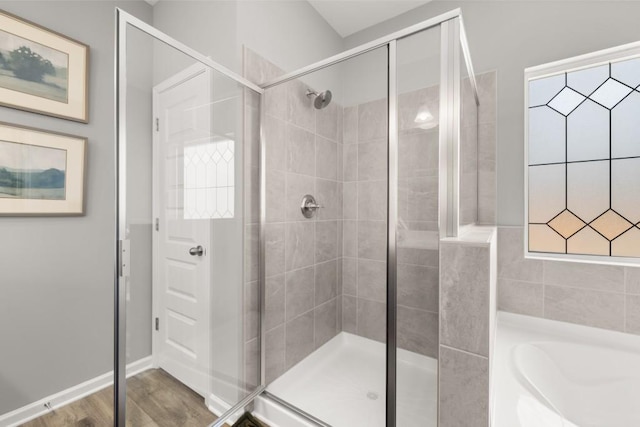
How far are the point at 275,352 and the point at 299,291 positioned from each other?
1.30 feet

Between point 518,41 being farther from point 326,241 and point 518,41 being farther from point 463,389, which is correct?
point 463,389

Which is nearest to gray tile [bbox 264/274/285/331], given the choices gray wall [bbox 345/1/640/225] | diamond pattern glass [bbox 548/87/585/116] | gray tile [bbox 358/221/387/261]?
gray tile [bbox 358/221/387/261]

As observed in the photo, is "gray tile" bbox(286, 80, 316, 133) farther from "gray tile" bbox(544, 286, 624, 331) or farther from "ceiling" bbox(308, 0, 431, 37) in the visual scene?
"gray tile" bbox(544, 286, 624, 331)

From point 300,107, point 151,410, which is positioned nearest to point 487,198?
point 300,107

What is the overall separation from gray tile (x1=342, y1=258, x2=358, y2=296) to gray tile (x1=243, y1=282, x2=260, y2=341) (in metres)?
0.52

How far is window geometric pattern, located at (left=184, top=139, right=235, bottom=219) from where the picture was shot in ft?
4.07

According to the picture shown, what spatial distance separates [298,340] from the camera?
158 cm

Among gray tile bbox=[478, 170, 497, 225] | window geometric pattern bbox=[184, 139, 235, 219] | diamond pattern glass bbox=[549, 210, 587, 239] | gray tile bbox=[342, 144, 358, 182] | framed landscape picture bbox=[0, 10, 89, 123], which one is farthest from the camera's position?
gray tile bbox=[478, 170, 497, 225]

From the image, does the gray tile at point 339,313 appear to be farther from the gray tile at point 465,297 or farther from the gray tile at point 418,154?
the gray tile at point 418,154

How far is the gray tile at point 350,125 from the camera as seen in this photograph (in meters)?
1.33

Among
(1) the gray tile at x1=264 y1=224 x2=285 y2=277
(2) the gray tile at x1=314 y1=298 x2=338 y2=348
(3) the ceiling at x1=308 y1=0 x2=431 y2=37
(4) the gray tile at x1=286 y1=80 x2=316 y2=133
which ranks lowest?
(2) the gray tile at x1=314 y1=298 x2=338 y2=348

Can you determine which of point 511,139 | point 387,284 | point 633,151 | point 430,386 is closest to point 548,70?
point 511,139

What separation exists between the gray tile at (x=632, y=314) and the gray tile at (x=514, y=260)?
0.36 metres

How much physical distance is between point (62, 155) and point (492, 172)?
265cm
